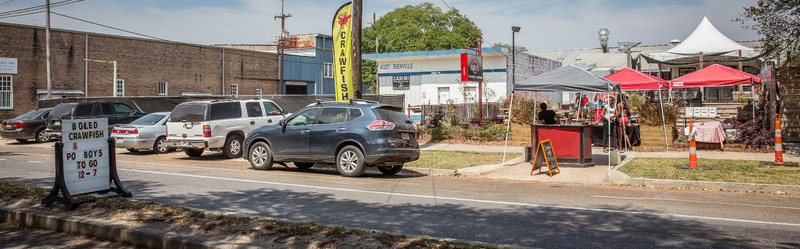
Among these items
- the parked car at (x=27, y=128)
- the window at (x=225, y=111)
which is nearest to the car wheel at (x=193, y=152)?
the window at (x=225, y=111)

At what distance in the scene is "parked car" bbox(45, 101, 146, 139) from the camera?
22125 millimetres

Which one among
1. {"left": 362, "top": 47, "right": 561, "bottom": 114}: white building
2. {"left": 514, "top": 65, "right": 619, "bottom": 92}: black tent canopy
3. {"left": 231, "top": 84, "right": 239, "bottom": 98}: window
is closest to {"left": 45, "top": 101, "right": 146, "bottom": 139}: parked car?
{"left": 514, "top": 65, "right": 619, "bottom": 92}: black tent canopy

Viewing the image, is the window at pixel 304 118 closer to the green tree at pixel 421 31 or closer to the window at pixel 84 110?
the window at pixel 84 110

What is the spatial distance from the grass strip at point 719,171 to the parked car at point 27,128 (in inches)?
867

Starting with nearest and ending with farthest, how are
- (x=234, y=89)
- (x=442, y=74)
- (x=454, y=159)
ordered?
(x=454, y=159), (x=442, y=74), (x=234, y=89)

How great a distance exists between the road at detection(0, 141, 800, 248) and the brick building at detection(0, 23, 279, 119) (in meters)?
26.0

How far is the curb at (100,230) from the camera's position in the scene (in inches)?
227

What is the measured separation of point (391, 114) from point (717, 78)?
12562 millimetres

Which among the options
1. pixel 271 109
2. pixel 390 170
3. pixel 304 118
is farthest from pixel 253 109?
pixel 390 170

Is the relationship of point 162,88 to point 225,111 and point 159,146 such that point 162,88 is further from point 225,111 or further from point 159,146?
point 225,111

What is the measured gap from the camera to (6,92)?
34125 millimetres

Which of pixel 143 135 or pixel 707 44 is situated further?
pixel 707 44

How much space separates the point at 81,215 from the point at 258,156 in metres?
6.96

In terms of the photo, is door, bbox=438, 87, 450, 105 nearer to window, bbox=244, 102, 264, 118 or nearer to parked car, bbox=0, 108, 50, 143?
window, bbox=244, 102, 264, 118
